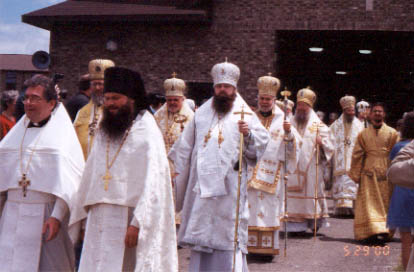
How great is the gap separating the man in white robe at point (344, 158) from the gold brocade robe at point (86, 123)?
7.64 meters

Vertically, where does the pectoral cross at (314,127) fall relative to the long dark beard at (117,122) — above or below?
above

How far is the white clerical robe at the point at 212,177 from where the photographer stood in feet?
20.1

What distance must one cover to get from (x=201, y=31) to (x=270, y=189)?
10341mm

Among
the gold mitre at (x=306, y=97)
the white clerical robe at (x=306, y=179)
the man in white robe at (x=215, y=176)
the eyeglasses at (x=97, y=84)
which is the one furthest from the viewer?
the gold mitre at (x=306, y=97)

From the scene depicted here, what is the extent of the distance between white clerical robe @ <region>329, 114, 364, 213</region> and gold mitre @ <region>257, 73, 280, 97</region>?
16.8 feet

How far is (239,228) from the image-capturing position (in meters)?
6.23

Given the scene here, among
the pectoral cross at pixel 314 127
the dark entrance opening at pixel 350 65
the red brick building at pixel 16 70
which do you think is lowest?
the pectoral cross at pixel 314 127

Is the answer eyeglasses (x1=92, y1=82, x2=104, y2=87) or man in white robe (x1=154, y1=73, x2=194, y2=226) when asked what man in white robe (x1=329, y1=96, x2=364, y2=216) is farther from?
eyeglasses (x1=92, y1=82, x2=104, y2=87)

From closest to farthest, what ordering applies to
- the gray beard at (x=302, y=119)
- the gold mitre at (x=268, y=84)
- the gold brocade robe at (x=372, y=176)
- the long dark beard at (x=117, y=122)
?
the long dark beard at (x=117, y=122), the gold mitre at (x=268, y=84), the gold brocade robe at (x=372, y=176), the gray beard at (x=302, y=119)

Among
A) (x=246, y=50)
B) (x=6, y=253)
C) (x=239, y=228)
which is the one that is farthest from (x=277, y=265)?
(x=246, y=50)

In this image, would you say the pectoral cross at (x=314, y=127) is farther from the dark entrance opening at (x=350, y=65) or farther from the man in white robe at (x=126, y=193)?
the dark entrance opening at (x=350, y=65)

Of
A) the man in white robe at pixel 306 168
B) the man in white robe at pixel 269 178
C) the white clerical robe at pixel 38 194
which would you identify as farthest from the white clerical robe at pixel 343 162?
the white clerical robe at pixel 38 194

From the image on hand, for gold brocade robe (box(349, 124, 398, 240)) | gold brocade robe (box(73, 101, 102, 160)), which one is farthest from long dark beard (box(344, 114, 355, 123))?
gold brocade robe (box(73, 101, 102, 160))
